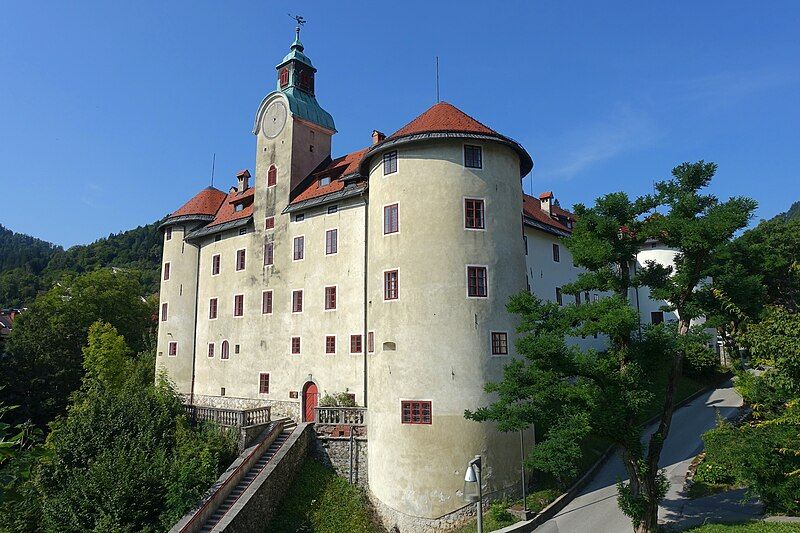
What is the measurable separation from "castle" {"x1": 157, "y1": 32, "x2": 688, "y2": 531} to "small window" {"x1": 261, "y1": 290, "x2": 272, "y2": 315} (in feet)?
0.63

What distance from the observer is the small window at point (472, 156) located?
2322 cm

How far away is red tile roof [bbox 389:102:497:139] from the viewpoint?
2317 cm

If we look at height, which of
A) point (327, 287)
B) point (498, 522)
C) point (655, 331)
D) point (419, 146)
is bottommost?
point (498, 522)

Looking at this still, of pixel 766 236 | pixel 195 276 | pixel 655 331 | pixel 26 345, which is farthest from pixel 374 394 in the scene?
pixel 26 345

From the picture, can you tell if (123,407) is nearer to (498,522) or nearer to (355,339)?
(355,339)

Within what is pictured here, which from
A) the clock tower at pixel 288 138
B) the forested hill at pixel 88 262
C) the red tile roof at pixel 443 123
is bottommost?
the red tile roof at pixel 443 123

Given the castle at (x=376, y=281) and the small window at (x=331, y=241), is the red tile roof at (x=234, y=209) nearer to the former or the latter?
the castle at (x=376, y=281)

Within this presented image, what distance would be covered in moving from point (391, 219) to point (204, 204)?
20.9 metres

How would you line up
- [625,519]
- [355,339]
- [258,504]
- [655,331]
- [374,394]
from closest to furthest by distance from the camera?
[655,331] → [625,519] → [258,504] → [374,394] → [355,339]

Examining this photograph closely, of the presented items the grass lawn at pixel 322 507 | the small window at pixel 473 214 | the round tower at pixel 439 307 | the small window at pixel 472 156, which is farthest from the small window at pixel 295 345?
the small window at pixel 472 156

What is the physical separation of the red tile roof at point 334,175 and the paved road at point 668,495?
742 inches

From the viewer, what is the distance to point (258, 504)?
21797 mm

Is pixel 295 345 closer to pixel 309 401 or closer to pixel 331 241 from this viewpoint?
pixel 309 401

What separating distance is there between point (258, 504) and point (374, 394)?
6.19m
